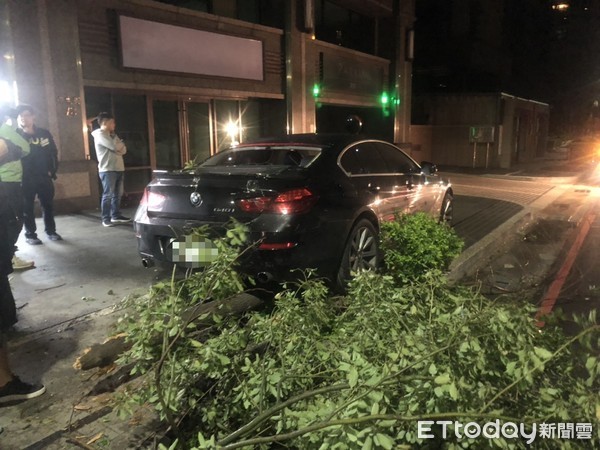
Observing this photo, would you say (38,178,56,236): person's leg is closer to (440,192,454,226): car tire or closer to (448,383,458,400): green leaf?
(440,192,454,226): car tire

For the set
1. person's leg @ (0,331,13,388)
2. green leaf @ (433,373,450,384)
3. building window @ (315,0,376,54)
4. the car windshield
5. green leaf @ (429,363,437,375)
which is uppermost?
building window @ (315,0,376,54)

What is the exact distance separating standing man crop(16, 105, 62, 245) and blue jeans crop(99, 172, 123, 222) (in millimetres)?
947

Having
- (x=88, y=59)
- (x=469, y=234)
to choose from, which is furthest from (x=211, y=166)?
(x=88, y=59)

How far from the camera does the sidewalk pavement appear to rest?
280cm

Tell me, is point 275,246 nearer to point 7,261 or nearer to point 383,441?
point 7,261

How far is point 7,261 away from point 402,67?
57.1 ft

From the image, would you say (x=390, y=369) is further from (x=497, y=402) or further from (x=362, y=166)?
(x=362, y=166)

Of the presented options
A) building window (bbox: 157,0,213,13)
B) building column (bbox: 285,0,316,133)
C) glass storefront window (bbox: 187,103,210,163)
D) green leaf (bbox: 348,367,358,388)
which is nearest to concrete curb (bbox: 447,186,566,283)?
green leaf (bbox: 348,367,358,388)

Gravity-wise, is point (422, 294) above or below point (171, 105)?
below

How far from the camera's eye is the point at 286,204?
409cm

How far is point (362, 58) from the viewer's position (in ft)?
55.2


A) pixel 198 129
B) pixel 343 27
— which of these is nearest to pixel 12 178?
pixel 198 129

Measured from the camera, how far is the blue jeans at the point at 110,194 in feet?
25.4

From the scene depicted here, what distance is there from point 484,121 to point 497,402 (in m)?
22.3
